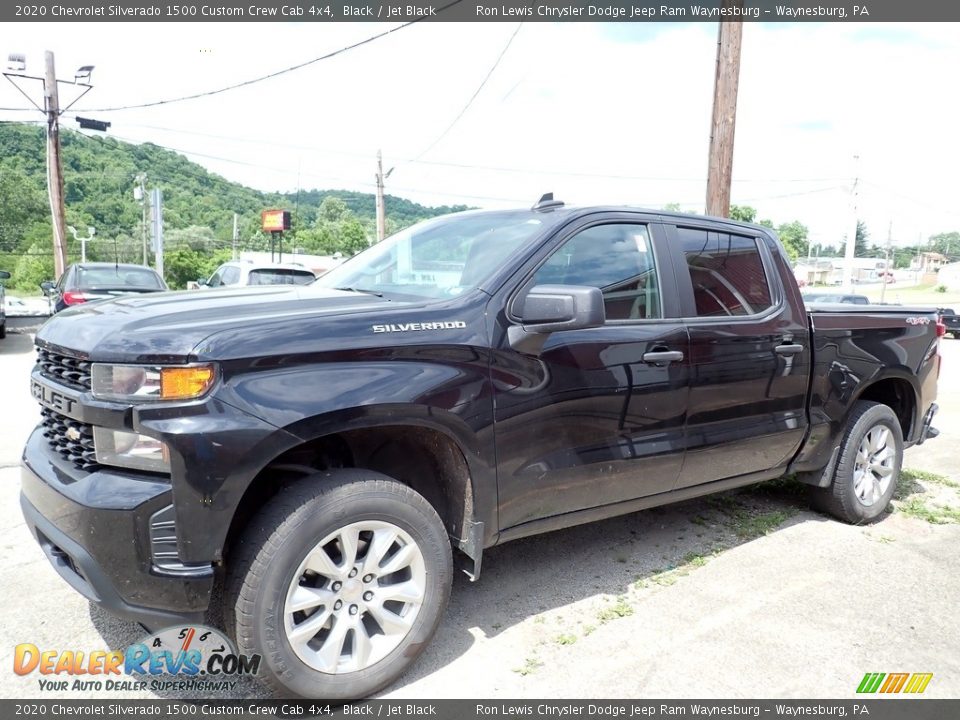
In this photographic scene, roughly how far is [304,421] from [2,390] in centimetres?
776

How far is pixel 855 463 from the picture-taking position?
4547 mm

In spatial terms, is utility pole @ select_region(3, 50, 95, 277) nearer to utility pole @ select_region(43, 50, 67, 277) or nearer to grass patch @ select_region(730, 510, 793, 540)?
utility pole @ select_region(43, 50, 67, 277)

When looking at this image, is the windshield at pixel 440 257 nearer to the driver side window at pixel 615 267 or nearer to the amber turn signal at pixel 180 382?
the driver side window at pixel 615 267

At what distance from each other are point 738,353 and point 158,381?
9.49ft

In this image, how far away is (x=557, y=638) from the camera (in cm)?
314

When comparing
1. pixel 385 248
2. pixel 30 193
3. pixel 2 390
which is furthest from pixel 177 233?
pixel 385 248

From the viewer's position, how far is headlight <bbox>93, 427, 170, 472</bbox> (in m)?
2.27

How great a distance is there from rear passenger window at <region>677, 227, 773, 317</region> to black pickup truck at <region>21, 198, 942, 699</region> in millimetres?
18

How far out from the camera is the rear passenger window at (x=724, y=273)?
12.3ft

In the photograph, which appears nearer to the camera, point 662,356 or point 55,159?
point 662,356

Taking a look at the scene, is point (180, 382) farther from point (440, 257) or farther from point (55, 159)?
point (55, 159)

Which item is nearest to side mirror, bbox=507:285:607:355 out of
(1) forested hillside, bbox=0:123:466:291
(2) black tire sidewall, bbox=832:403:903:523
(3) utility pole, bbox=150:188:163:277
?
(2) black tire sidewall, bbox=832:403:903:523

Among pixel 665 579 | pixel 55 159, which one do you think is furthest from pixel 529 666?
pixel 55 159

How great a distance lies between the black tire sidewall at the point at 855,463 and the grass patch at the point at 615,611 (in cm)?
197
